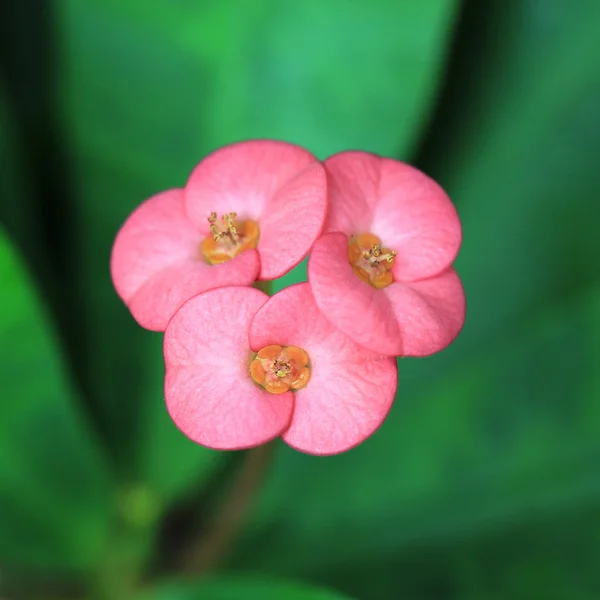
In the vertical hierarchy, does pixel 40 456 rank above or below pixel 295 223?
below

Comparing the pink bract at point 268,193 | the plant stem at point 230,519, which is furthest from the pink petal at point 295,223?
the plant stem at point 230,519

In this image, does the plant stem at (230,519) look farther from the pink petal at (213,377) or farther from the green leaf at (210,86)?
the pink petal at (213,377)

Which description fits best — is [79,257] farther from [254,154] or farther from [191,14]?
[254,154]

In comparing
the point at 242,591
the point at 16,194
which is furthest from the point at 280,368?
the point at 16,194

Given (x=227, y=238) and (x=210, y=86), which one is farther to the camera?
(x=210, y=86)

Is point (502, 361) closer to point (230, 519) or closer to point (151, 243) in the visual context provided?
point (230, 519)

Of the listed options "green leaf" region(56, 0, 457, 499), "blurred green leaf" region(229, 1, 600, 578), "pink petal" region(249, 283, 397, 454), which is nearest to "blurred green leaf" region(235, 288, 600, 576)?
"blurred green leaf" region(229, 1, 600, 578)

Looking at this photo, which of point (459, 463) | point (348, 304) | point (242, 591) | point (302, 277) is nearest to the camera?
point (348, 304)
